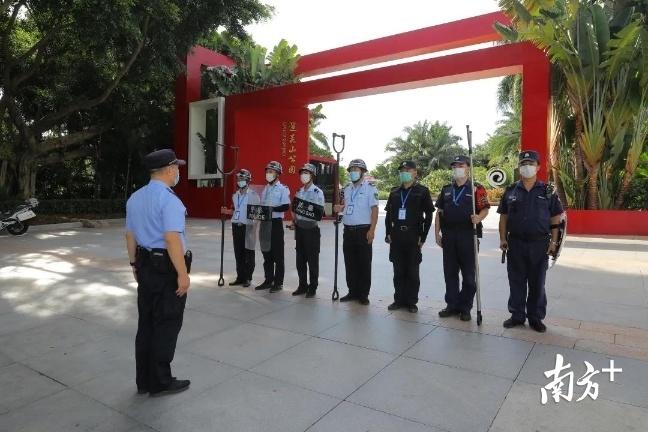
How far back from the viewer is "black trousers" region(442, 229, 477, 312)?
489 cm

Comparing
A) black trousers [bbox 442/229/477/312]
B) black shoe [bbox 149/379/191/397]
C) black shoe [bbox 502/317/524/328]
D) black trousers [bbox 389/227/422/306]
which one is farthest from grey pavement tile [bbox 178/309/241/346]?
black shoe [bbox 502/317/524/328]

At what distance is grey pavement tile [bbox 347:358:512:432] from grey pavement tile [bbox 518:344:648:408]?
0.35m

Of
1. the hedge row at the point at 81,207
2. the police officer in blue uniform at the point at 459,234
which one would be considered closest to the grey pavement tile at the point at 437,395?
the police officer in blue uniform at the point at 459,234

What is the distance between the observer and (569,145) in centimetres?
1386

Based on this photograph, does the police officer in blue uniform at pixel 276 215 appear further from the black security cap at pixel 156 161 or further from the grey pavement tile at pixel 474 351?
the black security cap at pixel 156 161

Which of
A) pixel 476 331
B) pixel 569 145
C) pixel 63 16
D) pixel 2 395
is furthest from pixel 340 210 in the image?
pixel 569 145

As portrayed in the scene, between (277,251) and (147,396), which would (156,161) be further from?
(277,251)

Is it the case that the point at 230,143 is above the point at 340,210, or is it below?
above

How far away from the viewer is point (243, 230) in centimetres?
653

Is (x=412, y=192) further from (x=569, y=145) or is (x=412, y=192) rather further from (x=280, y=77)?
(x=280, y=77)

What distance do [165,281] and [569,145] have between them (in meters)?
13.9

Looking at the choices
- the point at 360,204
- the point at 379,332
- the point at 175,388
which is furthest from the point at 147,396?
the point at 360,204

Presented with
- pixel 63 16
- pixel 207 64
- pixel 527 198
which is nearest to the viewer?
pixel 527 198

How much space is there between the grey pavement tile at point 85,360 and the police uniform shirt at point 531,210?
12.1 ft
